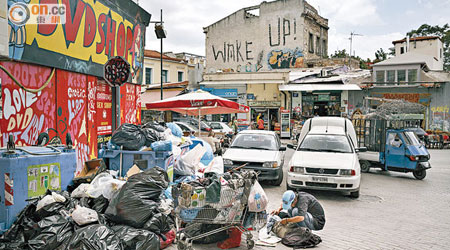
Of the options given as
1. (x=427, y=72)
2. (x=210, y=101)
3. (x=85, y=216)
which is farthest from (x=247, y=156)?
Result: (x=427, y=72)

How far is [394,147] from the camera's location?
11.6 meters

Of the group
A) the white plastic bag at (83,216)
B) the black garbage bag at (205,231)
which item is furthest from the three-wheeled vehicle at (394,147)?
the white plastic bag at (83,216)

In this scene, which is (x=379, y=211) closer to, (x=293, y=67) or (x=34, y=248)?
(x=34, y=248)

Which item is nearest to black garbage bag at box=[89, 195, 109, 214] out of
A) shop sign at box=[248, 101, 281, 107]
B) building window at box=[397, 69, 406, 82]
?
shop sign at box=[248, 101, 281, 107]

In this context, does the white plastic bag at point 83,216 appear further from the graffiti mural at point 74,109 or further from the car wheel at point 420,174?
the car wheel at point 420,174

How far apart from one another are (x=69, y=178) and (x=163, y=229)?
1944mm

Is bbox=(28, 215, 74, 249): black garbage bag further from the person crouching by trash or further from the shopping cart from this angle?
the person crouching by trash

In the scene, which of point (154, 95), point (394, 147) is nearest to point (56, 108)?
point (394, 147)

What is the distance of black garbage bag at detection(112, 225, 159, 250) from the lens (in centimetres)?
457

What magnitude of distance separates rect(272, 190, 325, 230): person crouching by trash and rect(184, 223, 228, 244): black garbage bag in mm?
1027

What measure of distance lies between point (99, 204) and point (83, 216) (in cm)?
66

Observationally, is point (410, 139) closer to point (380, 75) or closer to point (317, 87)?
point (317, 87)

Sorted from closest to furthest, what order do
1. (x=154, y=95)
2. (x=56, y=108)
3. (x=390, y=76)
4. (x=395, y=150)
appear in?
(x=56, y=108) < (x=395, y=150) < (x=390, y=76) < (x=154, y=95)

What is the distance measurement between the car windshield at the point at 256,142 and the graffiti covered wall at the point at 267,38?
2287cm
